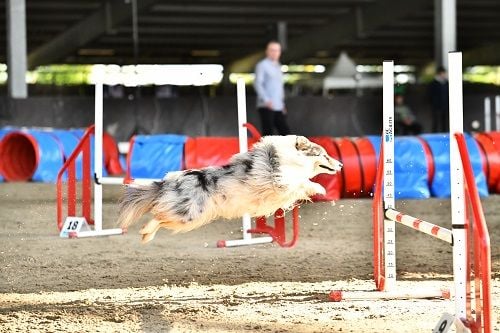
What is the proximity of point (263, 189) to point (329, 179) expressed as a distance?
613cm

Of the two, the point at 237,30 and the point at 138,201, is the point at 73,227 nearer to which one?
the point at 138,201

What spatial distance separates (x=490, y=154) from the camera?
12.2m

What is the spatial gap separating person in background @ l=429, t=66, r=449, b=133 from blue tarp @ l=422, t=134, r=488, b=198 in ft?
20.5

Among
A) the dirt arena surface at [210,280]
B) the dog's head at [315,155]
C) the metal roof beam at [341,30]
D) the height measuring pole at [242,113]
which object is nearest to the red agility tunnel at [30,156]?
the dirt arena surface at [210,280]

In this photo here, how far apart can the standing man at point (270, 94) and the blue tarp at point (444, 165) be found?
1.95m

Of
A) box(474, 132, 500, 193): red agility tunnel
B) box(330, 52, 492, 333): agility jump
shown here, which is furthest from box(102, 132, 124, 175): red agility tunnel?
box(330, 52, 492, 333): agility jump

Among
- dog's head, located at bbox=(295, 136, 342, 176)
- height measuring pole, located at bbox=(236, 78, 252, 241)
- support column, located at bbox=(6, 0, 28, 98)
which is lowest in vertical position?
dog's head, located at bbox=(295, 136, 342, 176)

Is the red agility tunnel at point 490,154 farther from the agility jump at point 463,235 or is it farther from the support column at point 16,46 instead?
the support column at point 16,46

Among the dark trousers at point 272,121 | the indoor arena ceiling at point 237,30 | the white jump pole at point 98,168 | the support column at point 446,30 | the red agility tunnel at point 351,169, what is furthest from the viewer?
the indoor arena ceiling at point 237,30

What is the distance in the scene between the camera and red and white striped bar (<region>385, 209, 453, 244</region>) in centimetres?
447

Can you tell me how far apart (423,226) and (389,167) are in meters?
0.90

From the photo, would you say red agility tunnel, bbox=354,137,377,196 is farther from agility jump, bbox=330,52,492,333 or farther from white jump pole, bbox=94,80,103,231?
agility jump, bbox=330,52,492,333

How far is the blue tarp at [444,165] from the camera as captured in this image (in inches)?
470

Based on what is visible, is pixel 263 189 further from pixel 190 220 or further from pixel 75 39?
pixel 75 39
